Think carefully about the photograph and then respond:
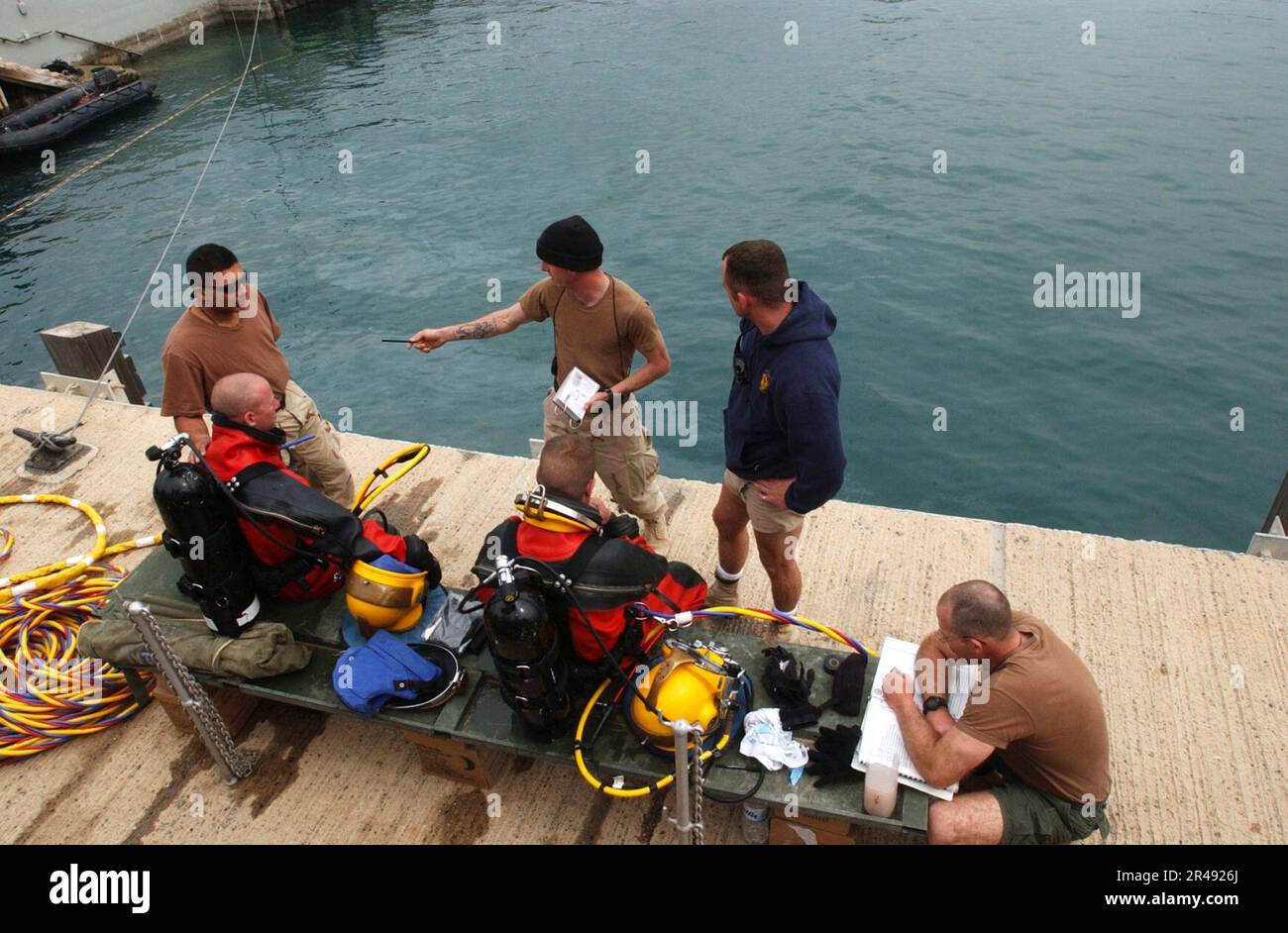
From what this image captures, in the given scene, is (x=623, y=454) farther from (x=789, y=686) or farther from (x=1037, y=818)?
(x=1037, y=818)

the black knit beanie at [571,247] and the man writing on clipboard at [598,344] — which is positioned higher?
the black knit beanie at [571,247]

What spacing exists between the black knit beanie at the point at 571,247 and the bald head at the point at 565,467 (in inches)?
46.4

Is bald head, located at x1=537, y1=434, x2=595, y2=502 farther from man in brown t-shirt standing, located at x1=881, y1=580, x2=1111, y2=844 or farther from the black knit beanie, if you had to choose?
man in brown t-shirt standing, located at x1=881, y1=580, x2=1111, y2=844

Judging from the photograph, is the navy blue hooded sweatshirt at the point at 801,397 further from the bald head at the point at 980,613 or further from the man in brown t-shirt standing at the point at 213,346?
the man in brown t-shirt standing at the point at 213,346

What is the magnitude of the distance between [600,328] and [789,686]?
2013 mm

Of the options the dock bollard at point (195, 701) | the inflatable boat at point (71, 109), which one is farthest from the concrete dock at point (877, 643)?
the inflatable boat at point (71, 109)

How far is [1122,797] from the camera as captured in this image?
12.1 feet

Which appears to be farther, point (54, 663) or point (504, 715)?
point (54, 663)

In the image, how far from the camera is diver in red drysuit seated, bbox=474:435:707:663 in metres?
3.18

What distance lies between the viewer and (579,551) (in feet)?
10.5

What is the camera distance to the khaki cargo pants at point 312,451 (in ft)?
16.1

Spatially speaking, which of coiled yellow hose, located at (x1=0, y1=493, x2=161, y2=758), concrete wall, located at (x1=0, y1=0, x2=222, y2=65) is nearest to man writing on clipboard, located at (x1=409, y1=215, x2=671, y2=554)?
coiled yellow hose, located at (x1=0, y1=493, x2=161, y2=758)

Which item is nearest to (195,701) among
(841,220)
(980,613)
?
(980,613)

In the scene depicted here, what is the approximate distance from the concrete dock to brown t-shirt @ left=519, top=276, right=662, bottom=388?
1.28 m
